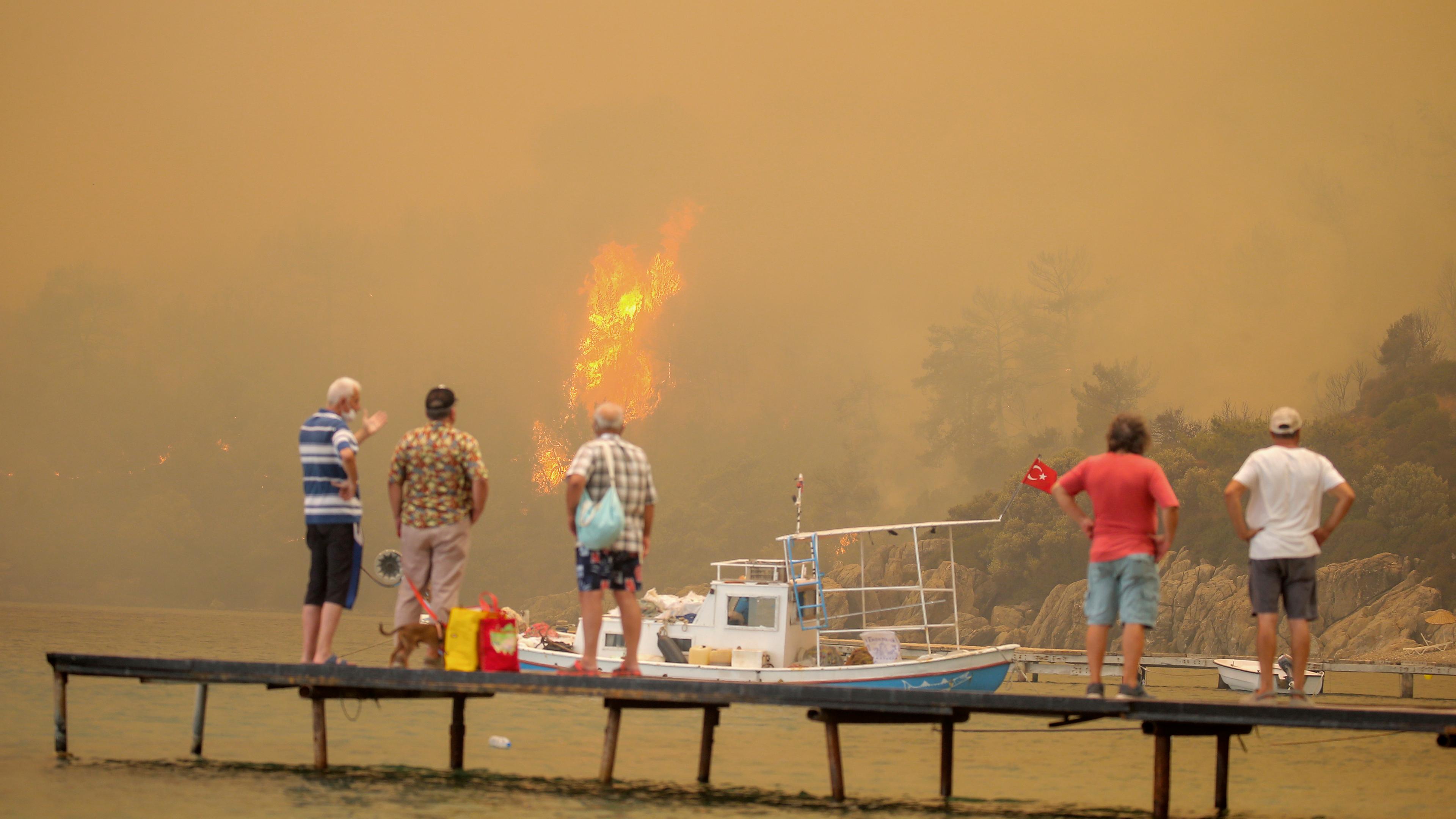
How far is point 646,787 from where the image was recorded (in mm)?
15172

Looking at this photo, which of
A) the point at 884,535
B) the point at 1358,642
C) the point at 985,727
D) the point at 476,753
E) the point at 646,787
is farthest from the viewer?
the point at 884,535

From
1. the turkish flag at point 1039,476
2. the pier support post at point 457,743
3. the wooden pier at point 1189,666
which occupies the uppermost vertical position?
the turkish flag at point 1039,476

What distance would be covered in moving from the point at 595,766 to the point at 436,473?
25.7ft

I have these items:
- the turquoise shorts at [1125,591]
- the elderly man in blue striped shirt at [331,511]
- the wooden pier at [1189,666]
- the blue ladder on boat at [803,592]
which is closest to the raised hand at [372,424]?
the elderly man in blue striped shirt at [331,511]

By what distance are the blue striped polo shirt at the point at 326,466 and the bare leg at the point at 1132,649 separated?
22.1ft

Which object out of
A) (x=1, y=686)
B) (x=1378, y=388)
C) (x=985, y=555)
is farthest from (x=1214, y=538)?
(x=1, y=686)

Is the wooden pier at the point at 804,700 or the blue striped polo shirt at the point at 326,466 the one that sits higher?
the blue striped polo shirt at the point at 326,466

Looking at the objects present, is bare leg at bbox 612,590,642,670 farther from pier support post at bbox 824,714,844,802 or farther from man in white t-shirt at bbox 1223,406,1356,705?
man in white t-shirt at bbox 1223,406,1356,705

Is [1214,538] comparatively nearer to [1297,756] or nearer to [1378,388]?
[1378,388]

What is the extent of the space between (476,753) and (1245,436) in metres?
76.2

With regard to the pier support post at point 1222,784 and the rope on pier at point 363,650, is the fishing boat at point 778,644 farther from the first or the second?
the pier support post at point 1222,784

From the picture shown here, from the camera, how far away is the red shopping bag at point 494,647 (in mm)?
12094

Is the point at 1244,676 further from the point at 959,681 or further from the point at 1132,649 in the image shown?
the point at 1132,649

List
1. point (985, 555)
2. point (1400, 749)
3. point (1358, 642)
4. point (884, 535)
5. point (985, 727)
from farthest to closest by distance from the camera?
point (884, 535) → point (985, 555) → point (1358, 642) → point (985, 727) → point (1400, 749)
